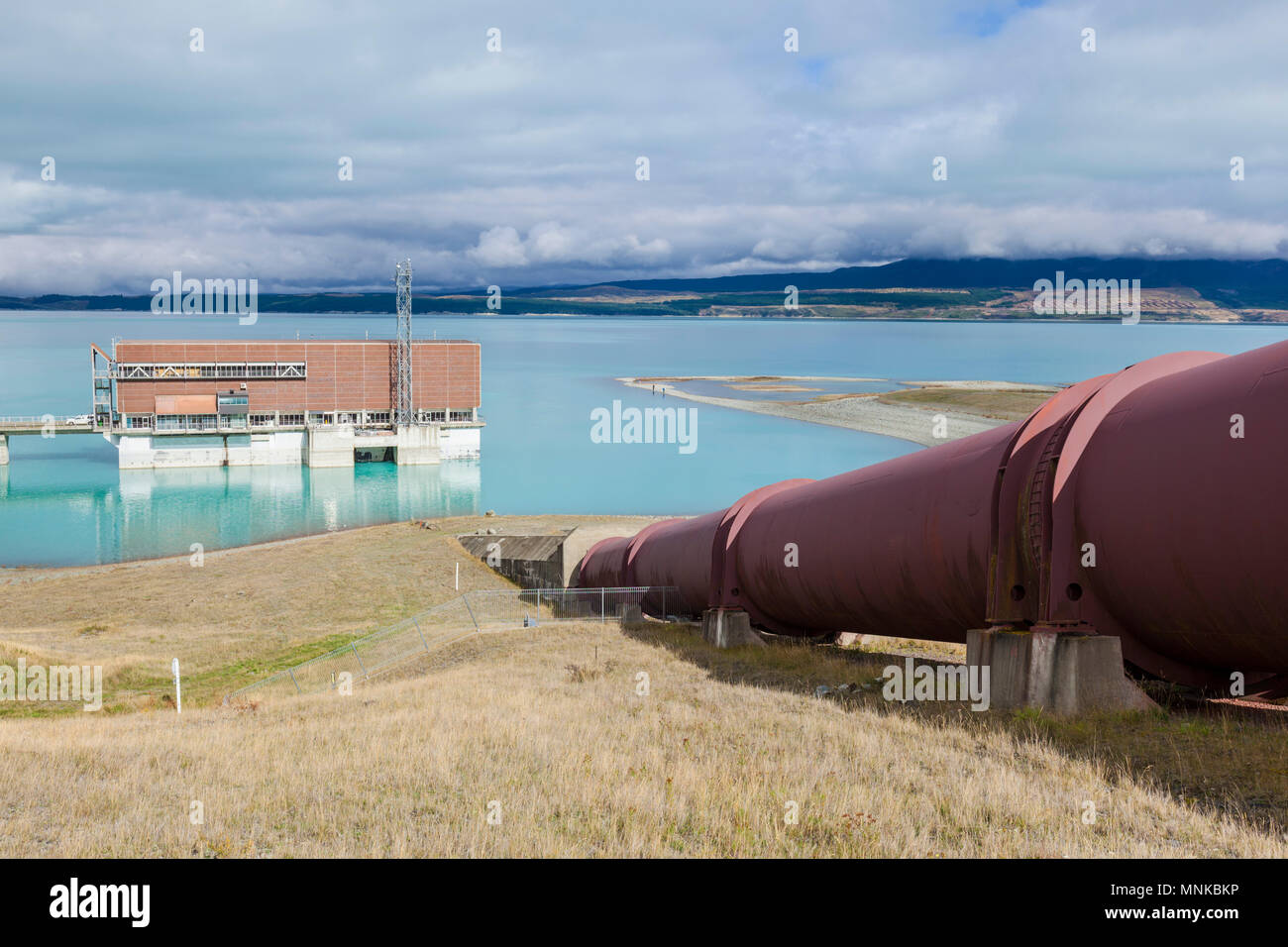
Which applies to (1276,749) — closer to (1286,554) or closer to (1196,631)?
(1196,631)

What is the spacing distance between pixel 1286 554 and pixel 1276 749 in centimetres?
200

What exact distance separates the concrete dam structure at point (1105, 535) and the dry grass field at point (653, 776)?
0.86m

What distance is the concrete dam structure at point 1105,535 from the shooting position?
9758 millimetres

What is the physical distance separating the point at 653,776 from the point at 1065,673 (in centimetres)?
484

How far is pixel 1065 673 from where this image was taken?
11.5m

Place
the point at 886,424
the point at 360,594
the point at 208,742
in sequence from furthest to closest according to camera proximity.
→ the point at 886,424, the point at 360,594, the point at 208,742

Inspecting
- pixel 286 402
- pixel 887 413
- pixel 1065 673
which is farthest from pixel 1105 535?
pixel 887 413

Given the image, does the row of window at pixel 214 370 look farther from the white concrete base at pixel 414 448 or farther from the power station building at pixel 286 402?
the white concrete base at pixel 414 448

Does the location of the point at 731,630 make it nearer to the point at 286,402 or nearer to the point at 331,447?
the point at 331,447

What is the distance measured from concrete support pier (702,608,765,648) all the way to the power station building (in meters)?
88.3

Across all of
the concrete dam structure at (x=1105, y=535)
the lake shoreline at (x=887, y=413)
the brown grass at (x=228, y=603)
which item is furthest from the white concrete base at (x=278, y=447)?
the concrete dam structure at (x=1105, y=535)

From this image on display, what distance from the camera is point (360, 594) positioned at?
144ft

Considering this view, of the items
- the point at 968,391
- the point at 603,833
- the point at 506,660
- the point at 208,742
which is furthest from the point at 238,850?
the point at 968,391

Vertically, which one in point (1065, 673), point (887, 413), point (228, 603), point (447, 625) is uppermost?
point (1065, 673)
